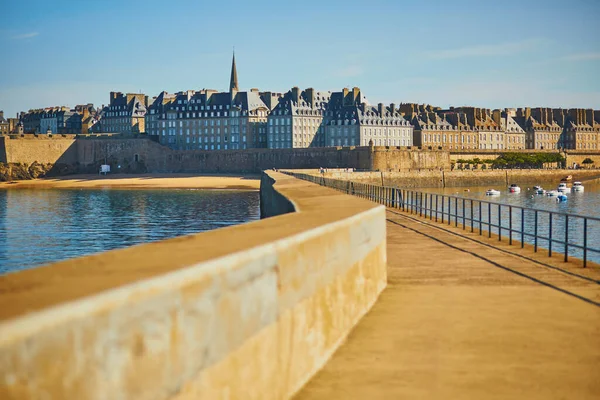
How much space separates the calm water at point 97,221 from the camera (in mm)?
32906

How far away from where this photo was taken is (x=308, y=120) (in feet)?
421

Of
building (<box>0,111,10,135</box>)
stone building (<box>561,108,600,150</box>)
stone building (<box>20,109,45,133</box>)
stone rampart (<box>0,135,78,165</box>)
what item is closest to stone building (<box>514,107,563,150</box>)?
stone building (<box>561,108,600,150</box>)

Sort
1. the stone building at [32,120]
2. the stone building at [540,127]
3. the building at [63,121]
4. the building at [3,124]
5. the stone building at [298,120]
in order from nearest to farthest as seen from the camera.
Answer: the stone building at [298,120] → the stone building at [540,127] → the building at [63,121] → the stone building at [32,120] → the building at [3,124]

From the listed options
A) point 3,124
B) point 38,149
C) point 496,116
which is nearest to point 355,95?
point 496,116

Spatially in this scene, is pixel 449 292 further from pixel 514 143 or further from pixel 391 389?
pixel 514 143

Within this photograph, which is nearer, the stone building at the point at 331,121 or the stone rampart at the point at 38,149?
the stone rampart at the point at 38,149

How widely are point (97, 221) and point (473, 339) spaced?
1644 inches

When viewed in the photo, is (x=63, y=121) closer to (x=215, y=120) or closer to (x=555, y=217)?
(x=215, y=120)

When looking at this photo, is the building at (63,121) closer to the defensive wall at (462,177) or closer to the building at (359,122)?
the building at (359,122)

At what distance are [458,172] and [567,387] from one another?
105m

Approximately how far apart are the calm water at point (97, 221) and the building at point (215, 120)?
59199 millimetres

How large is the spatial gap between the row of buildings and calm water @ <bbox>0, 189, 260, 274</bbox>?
173 feet

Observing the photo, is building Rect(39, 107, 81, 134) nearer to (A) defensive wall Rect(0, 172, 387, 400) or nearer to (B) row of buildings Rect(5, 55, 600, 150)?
(B) row of buildings Rect(5, 55, 600, 150)

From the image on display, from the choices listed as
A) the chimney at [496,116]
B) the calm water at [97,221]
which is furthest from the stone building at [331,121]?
the calm water at [97,221]
